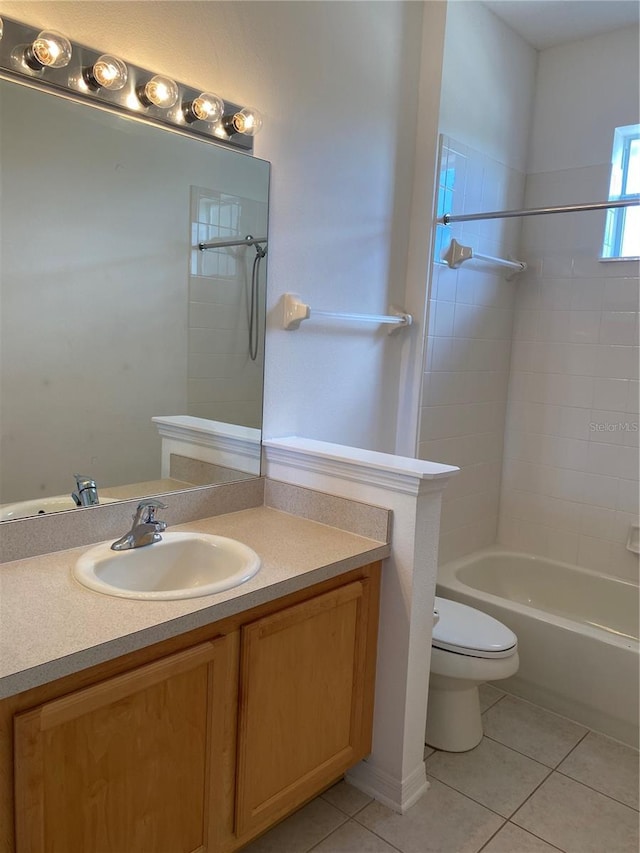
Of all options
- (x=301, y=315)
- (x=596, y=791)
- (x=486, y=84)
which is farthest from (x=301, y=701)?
(x=486, y=84)

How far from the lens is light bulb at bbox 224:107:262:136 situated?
1.94 m

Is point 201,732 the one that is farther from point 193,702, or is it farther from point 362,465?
point 362,465

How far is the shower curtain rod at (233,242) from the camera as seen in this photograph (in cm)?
196

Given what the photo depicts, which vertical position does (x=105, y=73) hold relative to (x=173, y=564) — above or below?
above

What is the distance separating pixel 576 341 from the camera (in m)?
3.06

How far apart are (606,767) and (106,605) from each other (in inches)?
70.0

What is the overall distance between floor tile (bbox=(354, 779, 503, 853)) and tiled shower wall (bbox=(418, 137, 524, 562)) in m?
1.21

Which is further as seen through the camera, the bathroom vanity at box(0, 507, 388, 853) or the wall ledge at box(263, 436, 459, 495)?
the wall ledge at box(263, 436, 459, 495)


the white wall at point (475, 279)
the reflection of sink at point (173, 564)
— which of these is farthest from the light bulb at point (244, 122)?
the reflection of sink at point (173, 564)

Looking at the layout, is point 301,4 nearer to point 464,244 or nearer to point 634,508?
point 464,244

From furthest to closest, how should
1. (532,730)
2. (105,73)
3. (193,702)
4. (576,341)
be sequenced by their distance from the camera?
(576,341) < (532,730) < (105,73) < (193,702)

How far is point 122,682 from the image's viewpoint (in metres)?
1.28

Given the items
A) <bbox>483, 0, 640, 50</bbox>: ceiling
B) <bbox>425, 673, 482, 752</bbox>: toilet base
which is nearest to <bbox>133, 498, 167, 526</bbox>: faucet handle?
<bbox>425, 673, 482, 752</bbox>: toilet base

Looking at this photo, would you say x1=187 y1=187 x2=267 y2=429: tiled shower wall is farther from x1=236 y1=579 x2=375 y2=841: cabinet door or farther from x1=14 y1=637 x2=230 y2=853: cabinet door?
x1=14 y1=637 x2=230 y2=853: cabinet door
